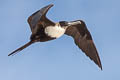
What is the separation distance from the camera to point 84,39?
16.5 meters

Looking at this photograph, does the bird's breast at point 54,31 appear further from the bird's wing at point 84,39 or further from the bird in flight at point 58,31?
the bird's wing at point 84,39

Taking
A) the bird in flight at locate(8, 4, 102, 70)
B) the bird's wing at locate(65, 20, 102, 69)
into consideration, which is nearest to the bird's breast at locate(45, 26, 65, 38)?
the bird in flight at locate(8, 4, 102, 70)

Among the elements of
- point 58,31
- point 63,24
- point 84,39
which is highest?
point 63,24

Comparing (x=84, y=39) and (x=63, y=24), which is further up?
(x=63, y=24)

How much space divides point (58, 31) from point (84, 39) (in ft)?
8.06

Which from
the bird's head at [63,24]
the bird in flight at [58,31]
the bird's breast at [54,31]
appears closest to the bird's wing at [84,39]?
the bird in flight at [58,31]

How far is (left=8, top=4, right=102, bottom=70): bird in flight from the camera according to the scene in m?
13.1

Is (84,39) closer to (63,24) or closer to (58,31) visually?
(63,24)

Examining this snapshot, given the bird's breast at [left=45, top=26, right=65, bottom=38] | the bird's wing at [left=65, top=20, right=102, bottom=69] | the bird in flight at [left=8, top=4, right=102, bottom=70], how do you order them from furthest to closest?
the bird's wing at [left=65, top=20, right=102, bottom=69] → the bird's breast at [left=45, top=26, right=65, bottom=38] → the bird in flight at [left=8, top=4, right=102, bottom=70]

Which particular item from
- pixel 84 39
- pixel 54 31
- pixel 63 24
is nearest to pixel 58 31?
pixel 54 31

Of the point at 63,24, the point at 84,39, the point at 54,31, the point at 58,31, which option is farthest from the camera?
the point at 84,39

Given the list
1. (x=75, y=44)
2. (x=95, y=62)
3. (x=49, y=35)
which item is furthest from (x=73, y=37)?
(x=49, y=35)

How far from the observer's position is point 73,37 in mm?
16391

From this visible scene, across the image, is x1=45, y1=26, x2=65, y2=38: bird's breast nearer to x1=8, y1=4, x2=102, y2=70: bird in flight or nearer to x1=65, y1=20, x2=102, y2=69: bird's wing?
x1=8, y1=4, x2=102, y2=70: bird in flight
